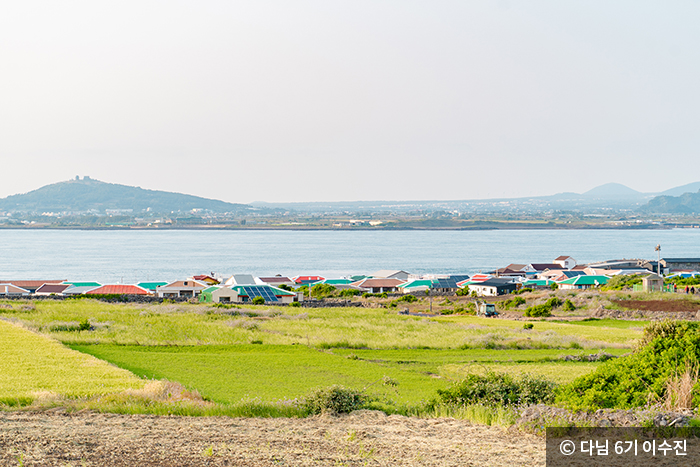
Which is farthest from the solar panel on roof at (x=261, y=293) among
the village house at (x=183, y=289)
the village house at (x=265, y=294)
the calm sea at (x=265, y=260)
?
the calm sea at (x=265, y=260)

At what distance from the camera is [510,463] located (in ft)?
20.5

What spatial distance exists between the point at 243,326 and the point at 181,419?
1912 cm

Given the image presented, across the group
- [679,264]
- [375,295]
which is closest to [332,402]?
[375,295]

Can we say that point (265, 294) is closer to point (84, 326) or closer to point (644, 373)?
point (84, 326)

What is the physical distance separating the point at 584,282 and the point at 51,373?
53149 mm

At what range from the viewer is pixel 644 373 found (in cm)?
873

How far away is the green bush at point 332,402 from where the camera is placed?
865 cm

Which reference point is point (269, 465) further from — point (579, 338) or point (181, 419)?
point (579, 338)

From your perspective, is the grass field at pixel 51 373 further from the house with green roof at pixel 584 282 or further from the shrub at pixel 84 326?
the house with green roof at pixel 584 282

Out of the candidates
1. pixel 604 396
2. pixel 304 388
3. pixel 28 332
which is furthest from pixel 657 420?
pixel 28 332

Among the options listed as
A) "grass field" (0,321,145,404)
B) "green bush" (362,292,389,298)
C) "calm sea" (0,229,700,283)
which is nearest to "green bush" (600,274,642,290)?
"green bush" (362,292,389,298)

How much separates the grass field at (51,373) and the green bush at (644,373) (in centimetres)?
727

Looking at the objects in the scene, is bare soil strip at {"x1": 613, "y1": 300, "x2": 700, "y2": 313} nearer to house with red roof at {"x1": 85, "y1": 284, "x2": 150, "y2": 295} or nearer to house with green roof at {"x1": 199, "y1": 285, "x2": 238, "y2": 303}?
house with green roof at {"x1": 199, "y1": 285, "x2": 238, "y2": 303}

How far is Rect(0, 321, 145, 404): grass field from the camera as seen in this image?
10.9 meters
